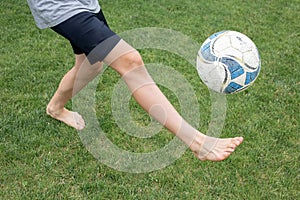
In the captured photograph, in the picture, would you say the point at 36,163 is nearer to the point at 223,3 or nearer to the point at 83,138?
the point at 83,138

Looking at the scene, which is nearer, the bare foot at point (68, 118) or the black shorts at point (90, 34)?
the black shorts at point (90, 34)

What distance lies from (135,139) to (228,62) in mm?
927

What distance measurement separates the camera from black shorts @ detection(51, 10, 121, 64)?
7.10 feet

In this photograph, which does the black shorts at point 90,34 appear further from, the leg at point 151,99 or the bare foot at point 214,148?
the bare foot at point 214,148

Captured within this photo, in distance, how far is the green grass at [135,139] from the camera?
255cm

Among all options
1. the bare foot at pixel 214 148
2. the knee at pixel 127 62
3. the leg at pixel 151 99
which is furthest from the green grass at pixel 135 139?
the knee at pixel 127 62

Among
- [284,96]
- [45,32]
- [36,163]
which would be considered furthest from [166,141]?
[45,32]

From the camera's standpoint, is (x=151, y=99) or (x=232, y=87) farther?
(x=232, y=87)

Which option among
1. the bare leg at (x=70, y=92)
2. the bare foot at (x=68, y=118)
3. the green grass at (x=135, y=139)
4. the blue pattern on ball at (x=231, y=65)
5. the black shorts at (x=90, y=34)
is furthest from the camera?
the bare foot at (x=68, y=118)

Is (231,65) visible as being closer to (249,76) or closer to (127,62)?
(249,76)

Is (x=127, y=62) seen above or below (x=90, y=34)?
below

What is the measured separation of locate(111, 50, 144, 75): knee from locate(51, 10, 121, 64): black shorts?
7 centimetres

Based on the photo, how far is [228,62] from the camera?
95.0 inches

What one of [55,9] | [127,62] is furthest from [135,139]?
[55,9]
